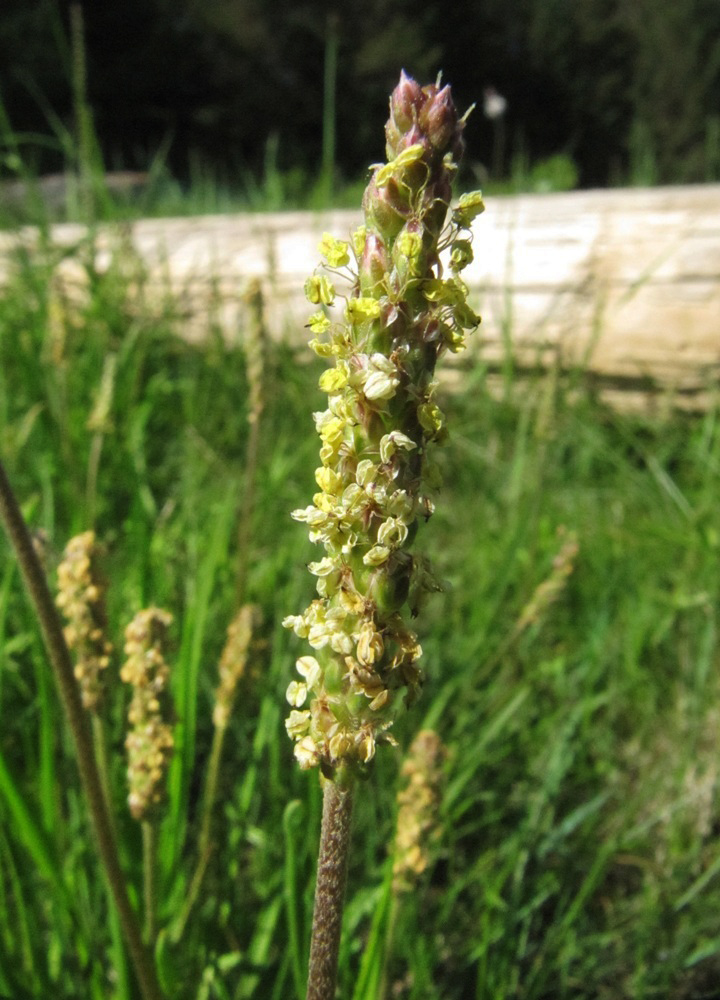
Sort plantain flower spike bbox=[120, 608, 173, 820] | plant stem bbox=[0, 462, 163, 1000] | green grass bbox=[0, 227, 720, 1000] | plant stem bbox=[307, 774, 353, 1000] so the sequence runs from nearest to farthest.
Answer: plant stem bbox=[307, 774, 353, 1000] < plant stem bbox=[0, 462, 163, 1000] < plantain flower spike bbox=[120, 608, 173, 820] < green grass bbox=[0, 227, 720, 1000]

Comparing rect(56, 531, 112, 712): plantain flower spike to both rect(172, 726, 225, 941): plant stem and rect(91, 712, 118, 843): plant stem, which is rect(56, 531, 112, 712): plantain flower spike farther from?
rect(172, 726, 225, 941): plant stem

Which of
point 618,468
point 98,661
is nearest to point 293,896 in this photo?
point 98,661

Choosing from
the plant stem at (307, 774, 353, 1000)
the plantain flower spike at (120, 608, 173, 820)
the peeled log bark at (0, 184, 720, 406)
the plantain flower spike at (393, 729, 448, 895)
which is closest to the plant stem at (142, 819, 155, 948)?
the plantain flower spike at (120, 608, 173, 820)

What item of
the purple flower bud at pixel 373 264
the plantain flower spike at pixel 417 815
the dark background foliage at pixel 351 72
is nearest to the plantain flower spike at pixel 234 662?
the plantain flower spike at pixel 417 815

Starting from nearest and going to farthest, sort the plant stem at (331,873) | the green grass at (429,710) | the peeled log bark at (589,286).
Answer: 1. the plant stem at (331,873)
2. the green grass at (429,710)
3. the peeled log bark at (589,286)

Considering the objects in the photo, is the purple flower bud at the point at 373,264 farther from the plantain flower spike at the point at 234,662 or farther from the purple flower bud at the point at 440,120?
the plantain flower spike at the point at 234,662

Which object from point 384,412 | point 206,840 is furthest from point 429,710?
point 384,412

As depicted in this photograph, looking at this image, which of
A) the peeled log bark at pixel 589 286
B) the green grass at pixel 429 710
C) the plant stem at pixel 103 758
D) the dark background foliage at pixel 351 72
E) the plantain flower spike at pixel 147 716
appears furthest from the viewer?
the dark background foliage at pixel 351 72
